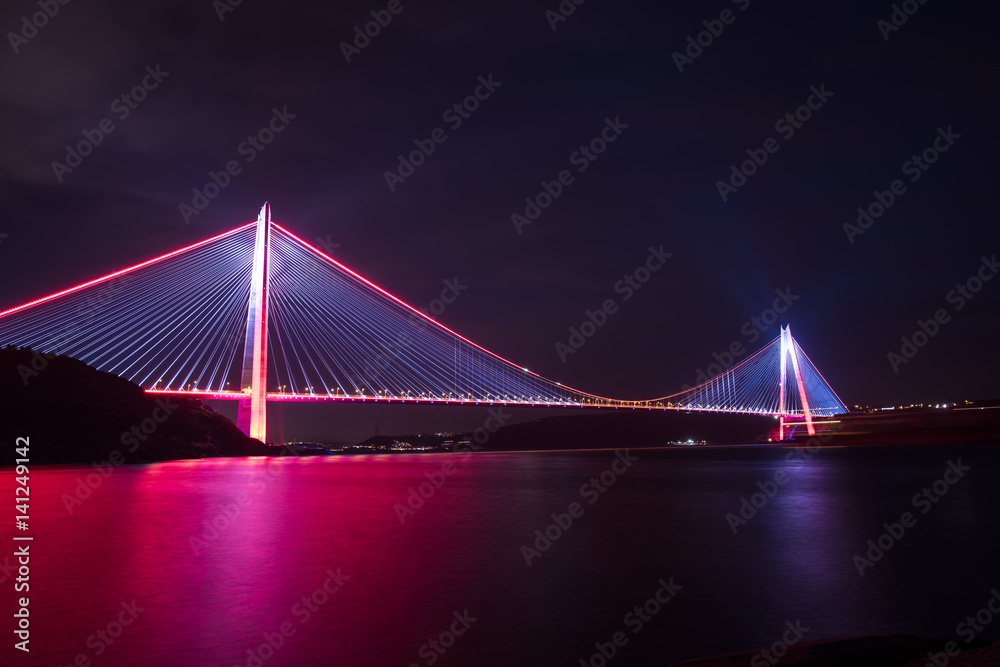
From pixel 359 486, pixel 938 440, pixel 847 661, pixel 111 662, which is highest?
pixel 938 440

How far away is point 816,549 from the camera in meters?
10.2

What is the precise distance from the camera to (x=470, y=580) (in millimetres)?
7875

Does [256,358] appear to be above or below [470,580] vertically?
above

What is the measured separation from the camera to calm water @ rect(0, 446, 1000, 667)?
5.50 m

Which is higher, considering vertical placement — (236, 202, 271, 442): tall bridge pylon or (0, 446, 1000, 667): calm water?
(236, 202, 271, 442): tall bridge pylon

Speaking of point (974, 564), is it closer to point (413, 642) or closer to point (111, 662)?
point (413, 642)

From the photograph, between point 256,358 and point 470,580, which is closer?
point 470,580

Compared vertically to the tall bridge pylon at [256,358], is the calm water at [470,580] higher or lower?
lower

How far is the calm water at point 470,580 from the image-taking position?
5496mm

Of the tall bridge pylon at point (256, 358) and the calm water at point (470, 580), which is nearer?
the calm water at point (470, 580)

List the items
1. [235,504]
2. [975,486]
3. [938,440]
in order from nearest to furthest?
1. [235,504]
2. [975,486]
3. [938,440]

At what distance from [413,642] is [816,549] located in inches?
279

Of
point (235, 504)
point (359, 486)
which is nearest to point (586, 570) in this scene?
point (235, 504)

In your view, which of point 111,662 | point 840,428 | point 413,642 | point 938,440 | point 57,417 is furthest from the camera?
point 840,428
